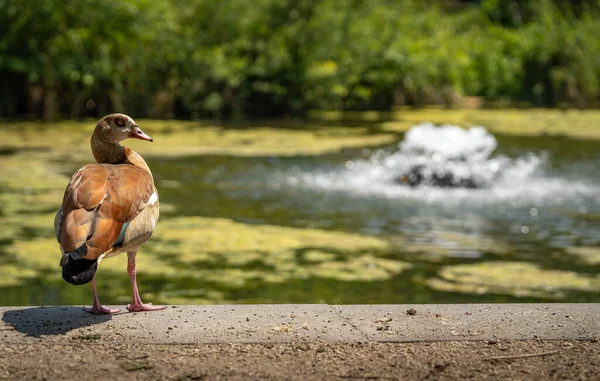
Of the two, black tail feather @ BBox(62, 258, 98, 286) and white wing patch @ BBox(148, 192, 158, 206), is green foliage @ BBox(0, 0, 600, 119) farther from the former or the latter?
black tail feather @ BBox(62, 258, 98, 286)

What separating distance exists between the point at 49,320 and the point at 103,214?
1.58 ft

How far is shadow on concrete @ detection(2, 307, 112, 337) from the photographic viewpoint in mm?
4020

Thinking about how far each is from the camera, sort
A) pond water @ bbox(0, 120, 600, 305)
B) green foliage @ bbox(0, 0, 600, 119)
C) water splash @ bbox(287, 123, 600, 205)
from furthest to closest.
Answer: green foliage @ bbox(0, 0, 600, 119) → water splash @ bbox(287, 123, 600, 205) → pond water @ bbox(0, 120, 600, 305)

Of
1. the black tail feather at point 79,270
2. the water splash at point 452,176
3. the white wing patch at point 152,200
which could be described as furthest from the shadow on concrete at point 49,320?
the water splash at point 452,176

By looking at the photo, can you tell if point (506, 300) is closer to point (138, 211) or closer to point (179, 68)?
point (138, 211)

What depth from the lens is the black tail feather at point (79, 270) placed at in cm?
392

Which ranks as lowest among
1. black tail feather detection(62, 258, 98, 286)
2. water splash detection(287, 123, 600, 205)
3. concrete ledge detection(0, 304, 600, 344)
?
water splash detection(287, 123, 600, 205)

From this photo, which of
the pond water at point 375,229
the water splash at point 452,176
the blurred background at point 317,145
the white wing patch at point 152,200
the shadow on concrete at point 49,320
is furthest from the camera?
the water splash at point 452,176

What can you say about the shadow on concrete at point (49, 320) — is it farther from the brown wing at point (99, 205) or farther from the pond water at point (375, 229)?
the pond water at point (375, 229)

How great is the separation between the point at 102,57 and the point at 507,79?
484 inches

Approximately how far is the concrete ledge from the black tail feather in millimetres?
220

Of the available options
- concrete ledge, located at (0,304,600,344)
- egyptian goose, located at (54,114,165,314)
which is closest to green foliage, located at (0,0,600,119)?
egyptian goose, located at (54,114,165,314)

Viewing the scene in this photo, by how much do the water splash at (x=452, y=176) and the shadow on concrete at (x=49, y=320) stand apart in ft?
24.3

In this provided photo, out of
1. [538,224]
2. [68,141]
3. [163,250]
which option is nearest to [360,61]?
[68,141]
